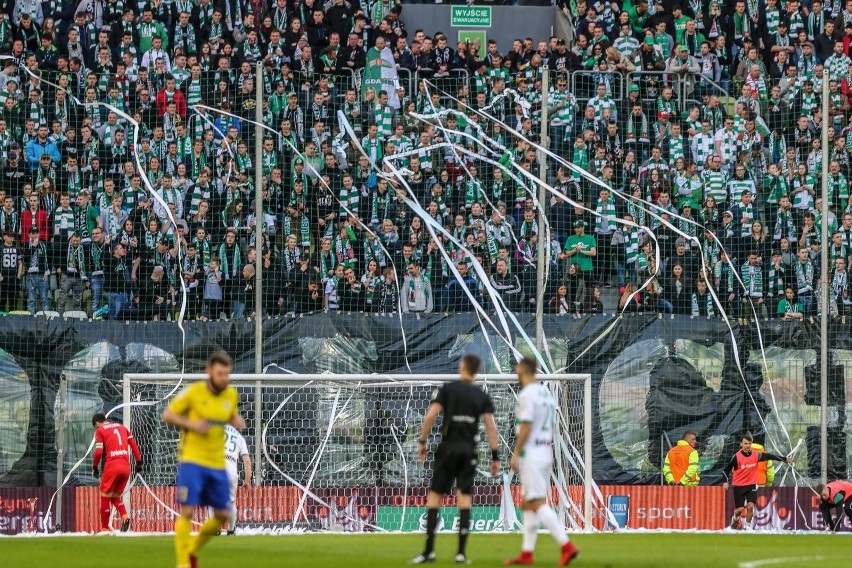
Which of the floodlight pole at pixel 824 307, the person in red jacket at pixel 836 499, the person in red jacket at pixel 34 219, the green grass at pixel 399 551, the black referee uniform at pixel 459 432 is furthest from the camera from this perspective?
the person in red jacket at pixel 34 219

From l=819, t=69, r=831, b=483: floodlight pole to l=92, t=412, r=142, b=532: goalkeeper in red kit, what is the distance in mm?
10357

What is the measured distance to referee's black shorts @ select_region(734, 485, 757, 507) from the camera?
23016 mm

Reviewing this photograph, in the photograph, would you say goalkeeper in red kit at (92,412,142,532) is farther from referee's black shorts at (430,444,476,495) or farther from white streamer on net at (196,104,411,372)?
referee's black shorts at (430,444,476,495)

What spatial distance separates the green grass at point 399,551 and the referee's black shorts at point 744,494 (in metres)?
2.83

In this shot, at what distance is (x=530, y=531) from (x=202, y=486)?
3.19 metres

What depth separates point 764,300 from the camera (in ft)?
78.9

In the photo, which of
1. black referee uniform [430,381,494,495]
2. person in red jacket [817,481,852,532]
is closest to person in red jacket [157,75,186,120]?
black referee uniform [430,381,494,495]

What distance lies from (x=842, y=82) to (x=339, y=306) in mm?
10795

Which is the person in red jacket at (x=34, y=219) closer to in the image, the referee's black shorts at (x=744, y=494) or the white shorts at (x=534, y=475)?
the referee's black shorts at (x=744, y=494)

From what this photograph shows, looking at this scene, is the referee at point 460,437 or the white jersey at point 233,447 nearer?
the referee at point 460,437

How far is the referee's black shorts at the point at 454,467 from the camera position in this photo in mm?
14711

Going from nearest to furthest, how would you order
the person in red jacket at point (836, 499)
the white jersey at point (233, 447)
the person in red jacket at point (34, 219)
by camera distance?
the white jersey at point (233, 447)
the person in red jacket at point (836, 499)
the person in red jacket at point (34, 219)

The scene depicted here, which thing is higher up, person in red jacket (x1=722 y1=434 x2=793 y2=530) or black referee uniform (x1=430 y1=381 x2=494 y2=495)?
black referee uniform (x1=430 y1=381 x2=494 y2=495)

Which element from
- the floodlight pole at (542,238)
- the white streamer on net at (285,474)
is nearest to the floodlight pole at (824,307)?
the floodlight pole at (542,238)
